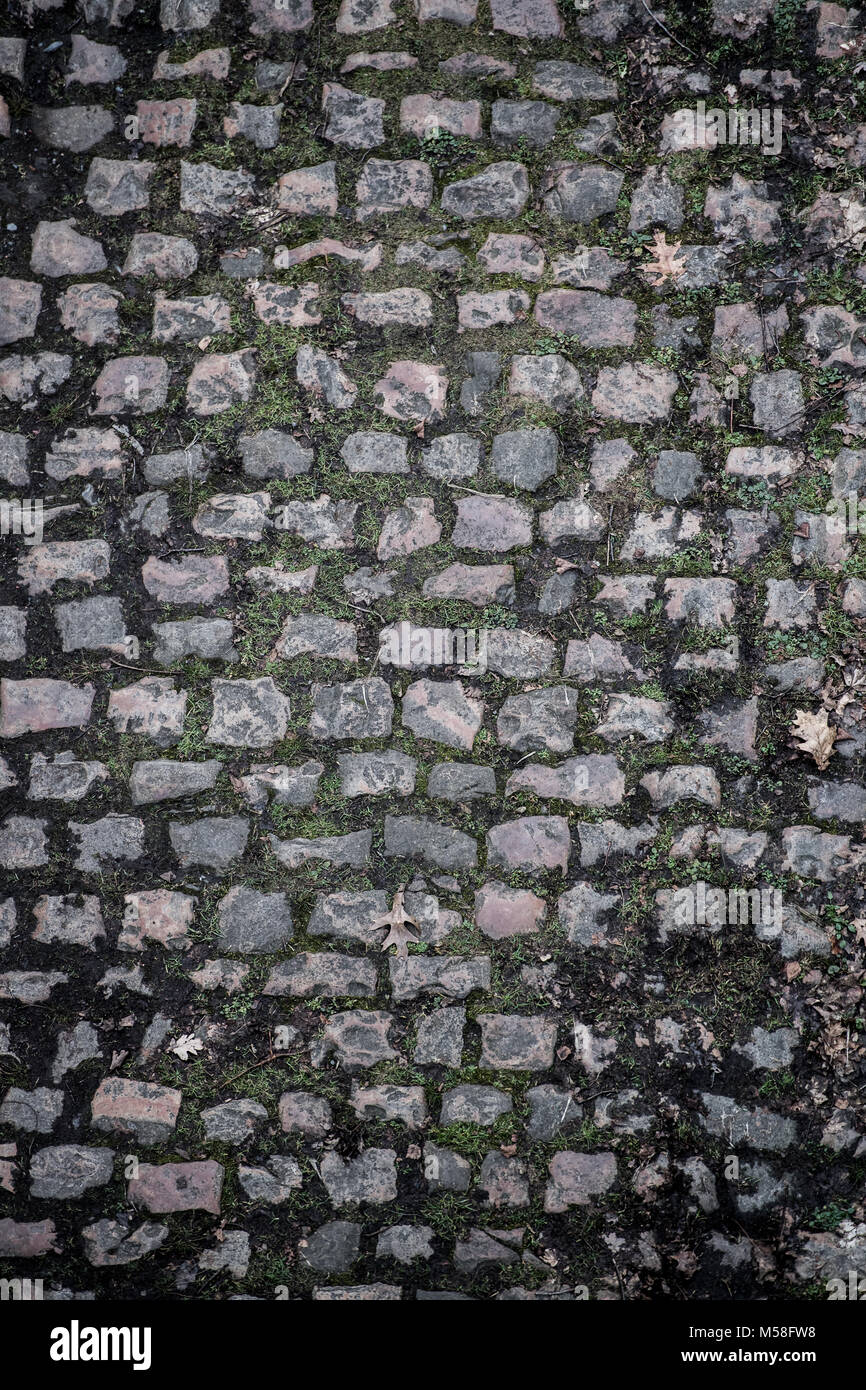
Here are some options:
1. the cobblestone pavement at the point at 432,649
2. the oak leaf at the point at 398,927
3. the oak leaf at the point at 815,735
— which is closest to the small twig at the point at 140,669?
the cobblestone pavement at the point at 432,649

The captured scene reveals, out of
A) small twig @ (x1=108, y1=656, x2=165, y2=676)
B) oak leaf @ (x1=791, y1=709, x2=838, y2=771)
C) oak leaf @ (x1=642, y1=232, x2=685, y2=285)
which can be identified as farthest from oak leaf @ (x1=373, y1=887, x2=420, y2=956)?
oak leaf @ (x1=642, y1=232, x2=685, y2=285)

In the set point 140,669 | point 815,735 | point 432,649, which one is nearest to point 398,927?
point 432,649

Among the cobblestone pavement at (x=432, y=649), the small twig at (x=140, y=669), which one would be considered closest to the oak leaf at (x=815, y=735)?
the cobblestone pavement at (x=432, y=649)

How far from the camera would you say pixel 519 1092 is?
3.45 metres

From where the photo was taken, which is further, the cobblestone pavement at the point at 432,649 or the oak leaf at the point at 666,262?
the oak leaf at the point at 666,262

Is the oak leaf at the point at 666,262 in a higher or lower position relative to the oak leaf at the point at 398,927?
higher

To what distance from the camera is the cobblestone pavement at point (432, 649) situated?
3.43m

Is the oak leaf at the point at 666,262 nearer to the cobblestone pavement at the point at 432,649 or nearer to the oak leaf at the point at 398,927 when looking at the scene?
the cobblestone pavement at the point at 432,649

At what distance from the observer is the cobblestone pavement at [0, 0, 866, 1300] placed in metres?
3.43

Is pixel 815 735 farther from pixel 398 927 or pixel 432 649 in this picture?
pixel 398 927

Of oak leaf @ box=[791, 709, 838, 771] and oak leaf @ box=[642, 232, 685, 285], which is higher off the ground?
oak leaf @ box=[642, 232, 685, 285]

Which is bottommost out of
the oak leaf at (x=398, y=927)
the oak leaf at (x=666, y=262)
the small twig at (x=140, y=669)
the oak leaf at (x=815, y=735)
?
the oak leaf at (x=398, y=927)

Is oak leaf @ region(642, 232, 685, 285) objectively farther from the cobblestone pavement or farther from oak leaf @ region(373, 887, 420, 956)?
oak leaf @ region(373, 887, 420, 956)

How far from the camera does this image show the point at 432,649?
3.57 meters
